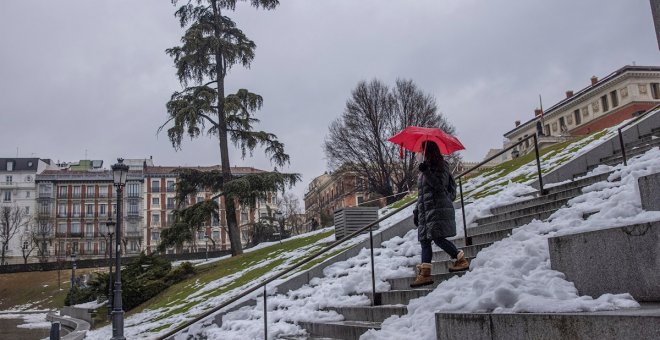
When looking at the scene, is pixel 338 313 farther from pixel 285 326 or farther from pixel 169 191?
pixel 169 191

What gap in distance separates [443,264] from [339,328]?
174 cm

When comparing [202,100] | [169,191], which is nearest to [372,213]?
[202,100]

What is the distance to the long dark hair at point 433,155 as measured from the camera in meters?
6.79

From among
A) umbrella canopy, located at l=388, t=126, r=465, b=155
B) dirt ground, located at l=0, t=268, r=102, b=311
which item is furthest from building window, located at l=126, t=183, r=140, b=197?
umbrella canopy, located at l=388, t=126, r=465, b=155

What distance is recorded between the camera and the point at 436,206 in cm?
665

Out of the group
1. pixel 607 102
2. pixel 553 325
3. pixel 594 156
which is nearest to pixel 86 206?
pixel 607 102

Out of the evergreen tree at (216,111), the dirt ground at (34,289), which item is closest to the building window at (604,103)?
the evergreen tree at (216,111)

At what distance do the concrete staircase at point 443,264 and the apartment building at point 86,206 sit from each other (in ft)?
285

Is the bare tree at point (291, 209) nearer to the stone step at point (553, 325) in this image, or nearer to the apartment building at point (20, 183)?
the apartment building at point (20, 183)

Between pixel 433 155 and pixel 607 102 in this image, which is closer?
pixel 433 155

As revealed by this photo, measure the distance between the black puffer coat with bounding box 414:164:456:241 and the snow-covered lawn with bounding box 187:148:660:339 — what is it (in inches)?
21.7

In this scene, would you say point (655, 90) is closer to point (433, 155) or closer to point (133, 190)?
point (433, 155)

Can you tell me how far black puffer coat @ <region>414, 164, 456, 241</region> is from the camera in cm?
657

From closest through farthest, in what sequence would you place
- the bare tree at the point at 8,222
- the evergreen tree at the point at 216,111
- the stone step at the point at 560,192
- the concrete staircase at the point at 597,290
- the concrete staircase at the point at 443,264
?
the concrete staircase at the point at 597,290 → the concrete staircase at the point at 443,264 → the stone step at the point at 560,192 → the evergreen tree at the point at 216,111 → the bare tree at the point at 8,222
